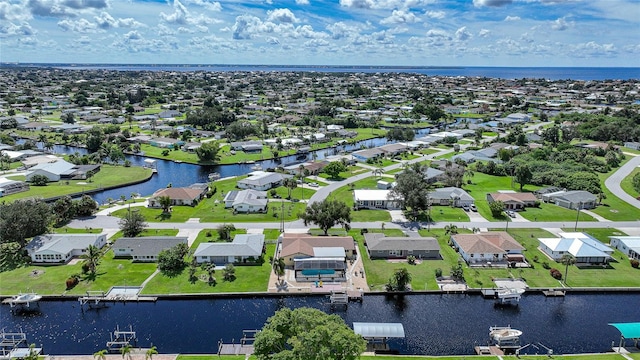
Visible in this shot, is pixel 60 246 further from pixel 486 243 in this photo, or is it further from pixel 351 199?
pixel 486 243

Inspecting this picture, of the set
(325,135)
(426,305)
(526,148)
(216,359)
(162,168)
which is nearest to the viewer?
(216,359)

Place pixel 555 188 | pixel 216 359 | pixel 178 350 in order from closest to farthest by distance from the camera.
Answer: pixel 216 359
pixel 178 350
pixel 555 188

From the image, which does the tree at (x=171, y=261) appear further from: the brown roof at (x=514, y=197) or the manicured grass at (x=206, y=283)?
the brown roof at (x=514, y=197)

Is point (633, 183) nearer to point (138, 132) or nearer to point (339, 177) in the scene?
point (339, 177)

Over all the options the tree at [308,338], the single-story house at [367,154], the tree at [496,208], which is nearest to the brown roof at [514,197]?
the tree at [496,208]

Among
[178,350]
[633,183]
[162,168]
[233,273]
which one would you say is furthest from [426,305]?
[162,168]

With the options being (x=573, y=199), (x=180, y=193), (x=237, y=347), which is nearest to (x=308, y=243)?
(x=237, y=347)
